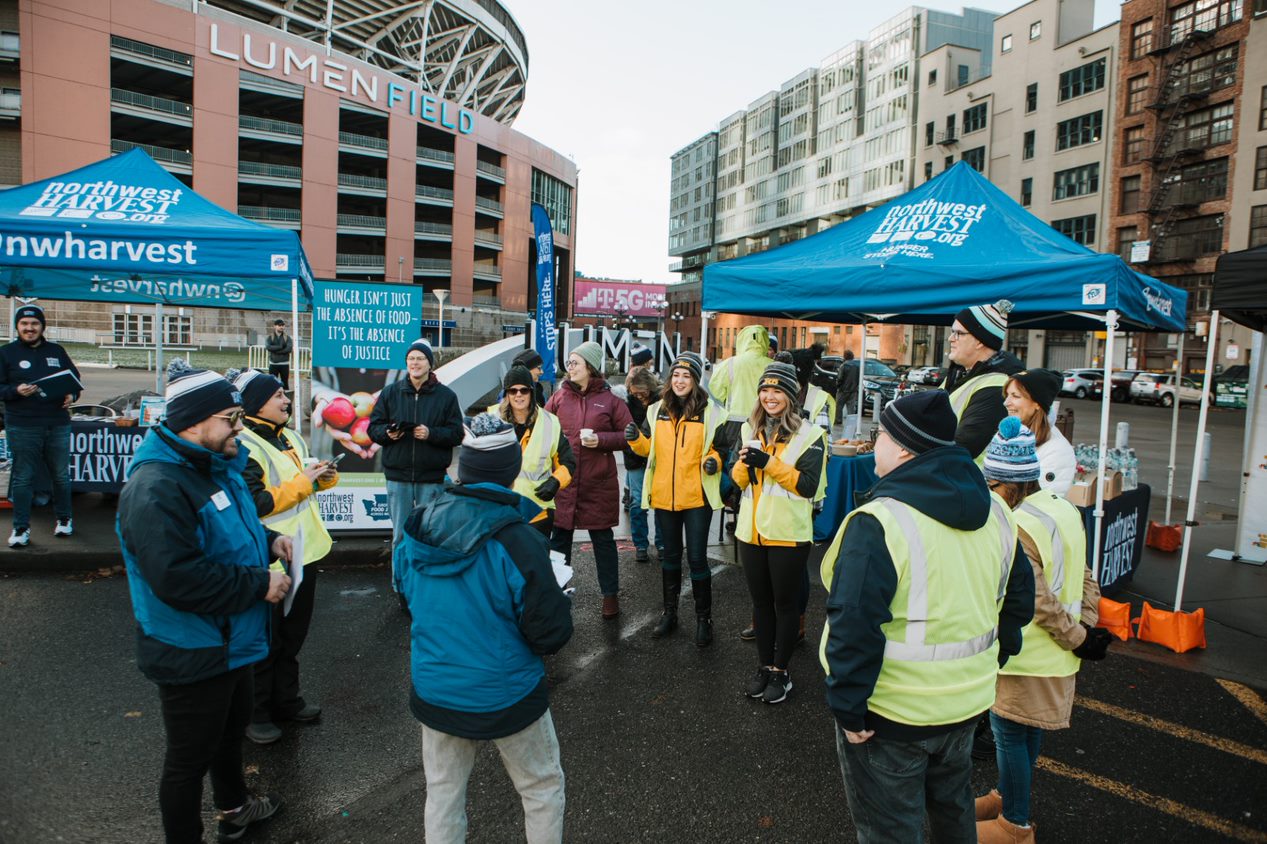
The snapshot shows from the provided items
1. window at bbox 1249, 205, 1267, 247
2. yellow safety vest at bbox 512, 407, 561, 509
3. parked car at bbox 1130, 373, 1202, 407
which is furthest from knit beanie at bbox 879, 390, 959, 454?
window at bbox 1249, 205, 1267, 247

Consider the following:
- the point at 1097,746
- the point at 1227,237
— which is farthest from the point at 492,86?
the point at 1097,746

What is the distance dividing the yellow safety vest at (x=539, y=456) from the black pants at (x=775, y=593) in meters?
1.44

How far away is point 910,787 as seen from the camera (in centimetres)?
224

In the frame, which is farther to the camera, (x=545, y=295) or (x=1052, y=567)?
(x=545, y=295)

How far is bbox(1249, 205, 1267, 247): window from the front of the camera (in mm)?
36438

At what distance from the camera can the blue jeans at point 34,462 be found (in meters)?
6.61

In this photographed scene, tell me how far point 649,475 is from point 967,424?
7.08ft

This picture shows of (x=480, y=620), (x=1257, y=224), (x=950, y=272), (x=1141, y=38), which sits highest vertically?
(x=1141, y=38)

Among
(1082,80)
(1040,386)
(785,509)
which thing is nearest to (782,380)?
(785,509)

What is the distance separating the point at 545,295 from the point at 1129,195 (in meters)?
45.9

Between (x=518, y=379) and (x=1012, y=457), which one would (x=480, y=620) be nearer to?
(x=1012, y=457)

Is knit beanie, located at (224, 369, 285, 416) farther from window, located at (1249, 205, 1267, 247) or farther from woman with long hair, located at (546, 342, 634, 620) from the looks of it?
window, located at (1249, 205, 1267, 247)

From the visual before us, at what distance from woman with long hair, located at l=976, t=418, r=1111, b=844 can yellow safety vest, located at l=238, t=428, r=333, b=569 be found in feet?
10.4

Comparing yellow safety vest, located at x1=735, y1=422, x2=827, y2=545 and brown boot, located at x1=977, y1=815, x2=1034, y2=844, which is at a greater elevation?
yellow safety vest, located at x1=735, y1=422, x2=827, y2=545
